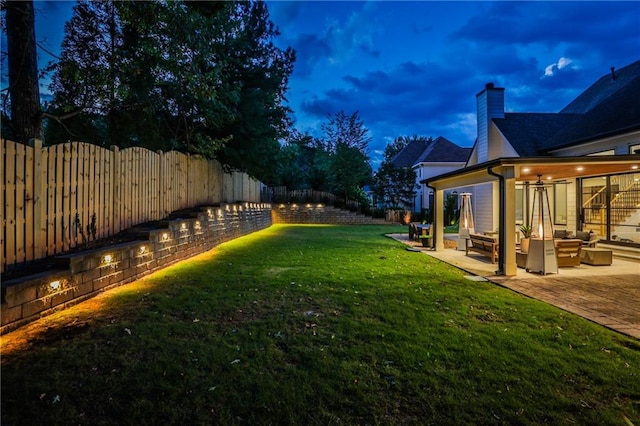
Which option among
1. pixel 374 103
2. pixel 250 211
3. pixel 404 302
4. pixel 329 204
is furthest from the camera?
pixel 374 103

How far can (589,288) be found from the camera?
5617 millimetres

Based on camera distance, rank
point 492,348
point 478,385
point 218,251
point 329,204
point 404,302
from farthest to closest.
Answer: point 329,204
point 218,251
point 404,302
point 492,348
point 478,385

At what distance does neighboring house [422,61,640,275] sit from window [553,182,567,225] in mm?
31

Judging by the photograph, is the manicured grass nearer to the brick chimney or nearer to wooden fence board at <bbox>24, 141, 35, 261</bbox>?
wooden fence board at <bbox>24, 141, 35, 261</bbox>

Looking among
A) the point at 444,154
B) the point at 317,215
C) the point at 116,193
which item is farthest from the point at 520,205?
the point at 444,154

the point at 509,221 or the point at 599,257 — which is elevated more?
the point at 509,221

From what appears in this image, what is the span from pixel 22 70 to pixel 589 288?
Result: 10.1 metres

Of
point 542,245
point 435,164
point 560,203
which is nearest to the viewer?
point 542,245

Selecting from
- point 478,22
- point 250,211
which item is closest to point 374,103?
point 478,22

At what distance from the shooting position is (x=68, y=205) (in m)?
5.10

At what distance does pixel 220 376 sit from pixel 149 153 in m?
6.54

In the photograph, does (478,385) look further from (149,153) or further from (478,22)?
(478,22)

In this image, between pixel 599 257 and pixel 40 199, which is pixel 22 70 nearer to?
pixel 40 199

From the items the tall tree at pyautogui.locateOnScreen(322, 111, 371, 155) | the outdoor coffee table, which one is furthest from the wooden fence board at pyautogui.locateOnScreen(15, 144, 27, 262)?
the tall tree at pyautogui.locateOnScreen(322, 111, 371, 155)
